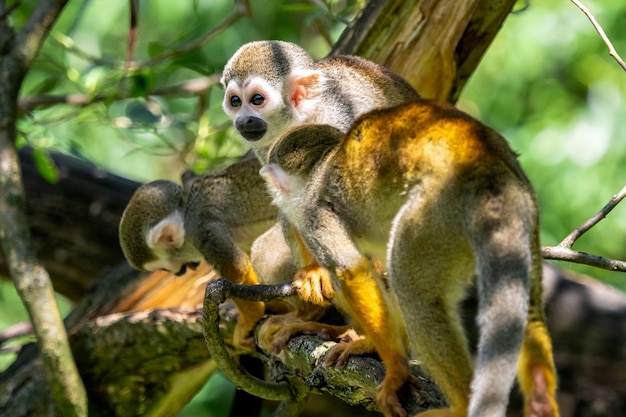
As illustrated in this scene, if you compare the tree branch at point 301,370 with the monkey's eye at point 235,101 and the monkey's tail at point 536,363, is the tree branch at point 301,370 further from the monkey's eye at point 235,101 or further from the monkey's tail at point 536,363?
the monkey's eye at point 235,101

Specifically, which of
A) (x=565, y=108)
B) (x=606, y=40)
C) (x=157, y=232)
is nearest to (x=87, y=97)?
(x=157, y=232)

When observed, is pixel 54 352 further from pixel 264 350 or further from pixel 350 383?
pixel 350 383

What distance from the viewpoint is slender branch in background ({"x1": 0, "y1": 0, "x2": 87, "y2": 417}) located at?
3906 mm

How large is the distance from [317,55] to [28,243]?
5949 millimetres

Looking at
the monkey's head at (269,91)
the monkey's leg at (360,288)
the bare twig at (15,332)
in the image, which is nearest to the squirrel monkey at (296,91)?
the monkey's head at (269,91)

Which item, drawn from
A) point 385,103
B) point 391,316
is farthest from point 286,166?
point 385,103

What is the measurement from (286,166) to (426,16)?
1529 millimetres

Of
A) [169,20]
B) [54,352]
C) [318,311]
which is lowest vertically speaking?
[169,20]

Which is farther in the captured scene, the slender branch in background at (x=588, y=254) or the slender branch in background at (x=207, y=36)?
the slender branch in background at (x=207, y=36)

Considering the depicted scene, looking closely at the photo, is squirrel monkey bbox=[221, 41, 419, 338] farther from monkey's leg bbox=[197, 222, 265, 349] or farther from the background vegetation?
the background vegetation

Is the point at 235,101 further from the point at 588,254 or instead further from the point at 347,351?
the point at 588,254

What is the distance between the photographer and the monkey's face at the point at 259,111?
393 cm

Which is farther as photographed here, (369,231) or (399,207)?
(369,231)

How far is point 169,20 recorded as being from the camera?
30.5 ft
